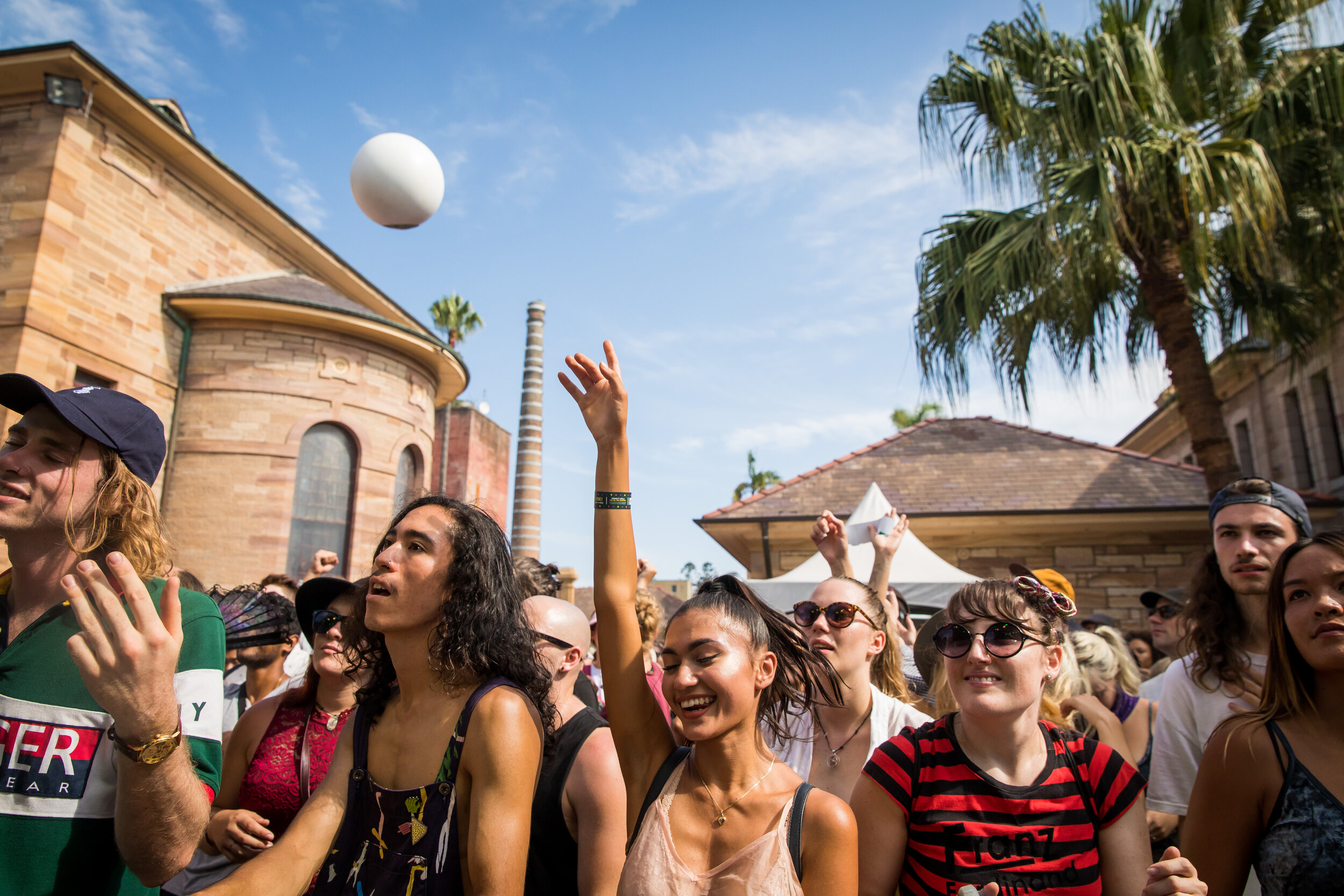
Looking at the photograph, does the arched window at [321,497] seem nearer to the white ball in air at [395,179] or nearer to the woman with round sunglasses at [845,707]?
the white ball in air at [395,179]

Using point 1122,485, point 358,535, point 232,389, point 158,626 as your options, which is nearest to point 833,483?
point 1122,485

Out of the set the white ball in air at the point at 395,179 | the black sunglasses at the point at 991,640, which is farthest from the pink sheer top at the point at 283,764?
the white ball in air at the point at 395,179

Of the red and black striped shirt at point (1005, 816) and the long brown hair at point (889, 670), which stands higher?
the long brown hair at point (889, 670)

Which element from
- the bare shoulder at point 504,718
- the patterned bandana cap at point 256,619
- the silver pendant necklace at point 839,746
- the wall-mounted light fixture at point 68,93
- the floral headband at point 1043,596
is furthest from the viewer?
the wall-mounted light fixture at point 68,93

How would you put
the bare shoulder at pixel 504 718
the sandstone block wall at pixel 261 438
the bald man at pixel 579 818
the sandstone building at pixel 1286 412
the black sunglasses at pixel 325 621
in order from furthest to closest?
the sandstone building at pixel 1286 412, the sandstone block wall at pixel 261 438, the black sunglasses at pixel 325 621, the bald man at pixel 579 818, the bare shoulder at pixel 504 718

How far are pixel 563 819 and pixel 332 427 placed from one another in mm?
14291

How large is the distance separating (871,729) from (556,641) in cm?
118

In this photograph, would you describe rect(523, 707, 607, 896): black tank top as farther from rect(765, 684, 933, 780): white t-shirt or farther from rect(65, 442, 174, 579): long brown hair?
rect(65, 442, 174, 579): long brown hair

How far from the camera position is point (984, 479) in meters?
12.5

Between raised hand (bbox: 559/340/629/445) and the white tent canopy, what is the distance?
6.52m

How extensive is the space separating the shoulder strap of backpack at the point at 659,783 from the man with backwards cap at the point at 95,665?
98 centimetres

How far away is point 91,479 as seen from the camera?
1.96 m

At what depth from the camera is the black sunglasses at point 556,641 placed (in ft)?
9.26

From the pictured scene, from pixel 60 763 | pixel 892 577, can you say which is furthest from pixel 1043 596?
pixel 892 577
